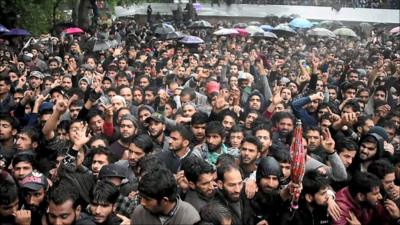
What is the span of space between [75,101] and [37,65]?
477cm

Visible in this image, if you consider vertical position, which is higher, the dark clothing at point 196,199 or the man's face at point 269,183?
the man's face at point 269,183

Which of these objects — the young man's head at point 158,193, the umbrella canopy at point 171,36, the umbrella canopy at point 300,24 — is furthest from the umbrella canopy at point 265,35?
the young man's head at point 158,193

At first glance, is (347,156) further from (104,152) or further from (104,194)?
(104,194)

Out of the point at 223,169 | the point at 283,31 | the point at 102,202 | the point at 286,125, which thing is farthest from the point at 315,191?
the point at 283,31

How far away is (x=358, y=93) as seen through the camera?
763 cm

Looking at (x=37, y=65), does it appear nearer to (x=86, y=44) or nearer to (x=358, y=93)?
(x=86, y=44)

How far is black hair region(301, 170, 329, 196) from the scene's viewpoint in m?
3.63

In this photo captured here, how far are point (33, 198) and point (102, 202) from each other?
0.70 metres

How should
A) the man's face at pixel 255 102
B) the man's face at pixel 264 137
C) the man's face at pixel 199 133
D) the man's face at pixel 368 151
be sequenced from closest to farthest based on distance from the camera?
the man's face at pixel 368 151 < the man's face at pixel 264 137 < the man's face at pixel 199 133 < the man's face at pixel 255 102

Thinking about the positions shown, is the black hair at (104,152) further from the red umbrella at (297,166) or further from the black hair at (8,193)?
the red umbrella at (297,166)

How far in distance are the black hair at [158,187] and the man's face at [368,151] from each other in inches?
90.4

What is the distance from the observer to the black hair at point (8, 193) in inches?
136

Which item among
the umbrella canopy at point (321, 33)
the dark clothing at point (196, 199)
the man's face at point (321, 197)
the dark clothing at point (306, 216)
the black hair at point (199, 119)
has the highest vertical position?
the black hair at point (199, 119)

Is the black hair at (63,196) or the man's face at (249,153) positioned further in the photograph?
the man's face at (249,153)
